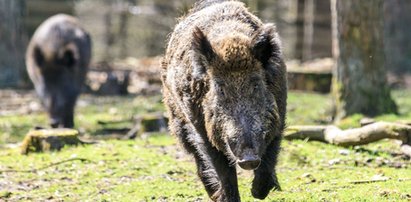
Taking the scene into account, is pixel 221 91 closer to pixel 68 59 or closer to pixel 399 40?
pixel 68 59

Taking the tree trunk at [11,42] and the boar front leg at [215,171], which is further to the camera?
the tree trunk at [11,42]

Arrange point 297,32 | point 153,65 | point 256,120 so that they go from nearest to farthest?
point 256,120 → point 153,65 → point 297,32

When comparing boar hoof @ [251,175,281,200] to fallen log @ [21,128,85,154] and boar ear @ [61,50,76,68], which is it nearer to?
fallen log @ [21,128,85,154]

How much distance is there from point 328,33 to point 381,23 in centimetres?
1171

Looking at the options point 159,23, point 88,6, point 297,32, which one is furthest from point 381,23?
point 88,6

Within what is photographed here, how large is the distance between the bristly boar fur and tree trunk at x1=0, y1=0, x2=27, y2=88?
42.6 ft

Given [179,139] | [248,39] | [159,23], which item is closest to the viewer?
[248,39]

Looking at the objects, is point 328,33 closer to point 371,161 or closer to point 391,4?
point 391,4

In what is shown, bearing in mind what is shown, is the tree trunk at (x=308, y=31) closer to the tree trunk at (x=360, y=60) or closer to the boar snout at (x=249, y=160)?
the tree trunk at (x=360, y=60)

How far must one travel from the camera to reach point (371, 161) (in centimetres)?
913

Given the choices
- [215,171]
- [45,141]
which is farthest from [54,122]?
[215,171]

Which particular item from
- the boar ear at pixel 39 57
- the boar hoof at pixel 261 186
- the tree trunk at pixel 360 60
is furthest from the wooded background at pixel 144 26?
the boar hoof at pixel 261 186

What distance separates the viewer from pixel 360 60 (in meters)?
12.3

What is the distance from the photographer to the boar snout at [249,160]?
17.8 feet
